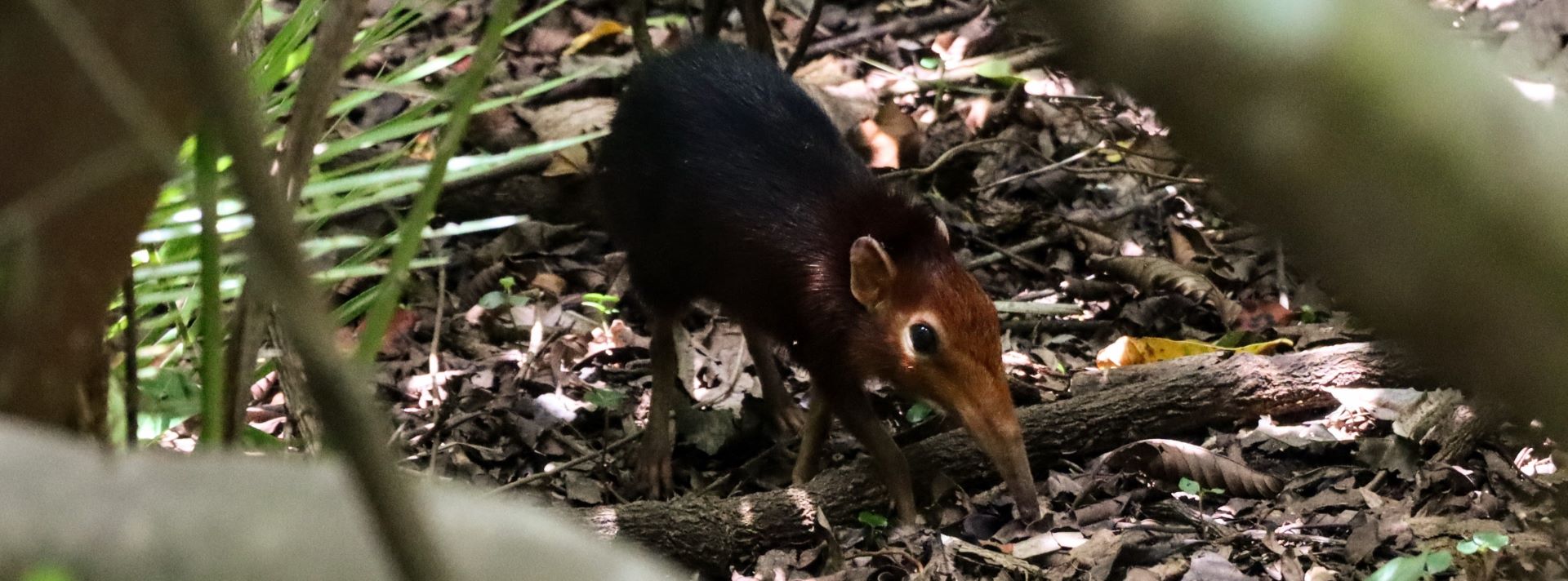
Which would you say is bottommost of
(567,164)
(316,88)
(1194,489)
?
(1194,489)

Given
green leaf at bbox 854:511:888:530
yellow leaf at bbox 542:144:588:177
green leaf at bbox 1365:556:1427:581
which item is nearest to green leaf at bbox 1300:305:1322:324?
green leaf at bbox 854:511:888:530

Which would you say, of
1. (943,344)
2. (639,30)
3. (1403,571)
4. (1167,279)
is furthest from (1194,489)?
(639,30)

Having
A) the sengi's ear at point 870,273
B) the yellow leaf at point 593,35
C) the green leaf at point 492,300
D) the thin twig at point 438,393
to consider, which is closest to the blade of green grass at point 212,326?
the thin twig at point 438,393

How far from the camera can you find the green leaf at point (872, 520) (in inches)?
169

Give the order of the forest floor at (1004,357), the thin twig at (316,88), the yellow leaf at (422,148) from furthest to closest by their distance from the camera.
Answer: the yellow leaf at (422,148), the forest floor at (1004,357), the thin twig at (316,88)

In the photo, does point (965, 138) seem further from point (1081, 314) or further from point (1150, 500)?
point (1150, 500)

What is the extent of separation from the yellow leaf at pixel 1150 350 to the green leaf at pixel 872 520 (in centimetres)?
128

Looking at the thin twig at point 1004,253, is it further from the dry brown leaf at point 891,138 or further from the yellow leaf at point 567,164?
the yellow leaf at point 567,164

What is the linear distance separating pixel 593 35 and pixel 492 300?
2186mm

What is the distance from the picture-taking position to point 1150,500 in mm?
A: 4410

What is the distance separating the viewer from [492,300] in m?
5.79

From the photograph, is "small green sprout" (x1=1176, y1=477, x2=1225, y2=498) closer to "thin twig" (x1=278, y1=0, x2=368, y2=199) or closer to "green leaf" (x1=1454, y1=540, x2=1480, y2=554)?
"green leaf" (x1=1454, y1=540, x2=1480, y2=554)

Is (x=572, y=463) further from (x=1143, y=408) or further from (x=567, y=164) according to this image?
(x=567, y=164)

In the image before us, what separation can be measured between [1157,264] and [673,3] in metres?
3.29
